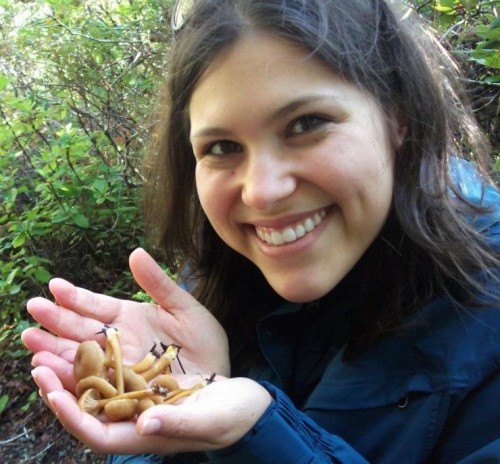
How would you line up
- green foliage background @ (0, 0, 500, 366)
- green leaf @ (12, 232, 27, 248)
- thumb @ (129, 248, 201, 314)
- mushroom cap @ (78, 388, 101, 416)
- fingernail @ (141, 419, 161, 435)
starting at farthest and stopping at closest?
1. green foliage background @ (0, 0, 500, 366)
2. green leaf @ (12, 232, 27, 248)
3. thumb @ (129, 248, 201, 314)
4. mushroom cap @ (78, 388, 101, 416)
5. fingernail @ (141, 419, 161, 435)

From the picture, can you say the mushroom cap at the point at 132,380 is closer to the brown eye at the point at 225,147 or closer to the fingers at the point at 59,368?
the fingers at the point at 59,368

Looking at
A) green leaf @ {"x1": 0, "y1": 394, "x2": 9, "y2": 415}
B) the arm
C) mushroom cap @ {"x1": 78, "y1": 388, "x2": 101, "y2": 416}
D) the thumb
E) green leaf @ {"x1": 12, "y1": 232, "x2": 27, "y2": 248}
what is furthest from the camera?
green leaf @ {"x1": 12, "y1": 232, "x2": 27, "y2": 248}

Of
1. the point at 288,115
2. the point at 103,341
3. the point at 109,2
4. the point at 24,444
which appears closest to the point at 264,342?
the point at 103,341

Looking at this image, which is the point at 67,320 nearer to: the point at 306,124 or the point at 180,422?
the point at 180,422

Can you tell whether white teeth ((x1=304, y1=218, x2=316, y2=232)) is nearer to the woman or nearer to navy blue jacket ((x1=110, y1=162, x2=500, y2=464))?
the woman

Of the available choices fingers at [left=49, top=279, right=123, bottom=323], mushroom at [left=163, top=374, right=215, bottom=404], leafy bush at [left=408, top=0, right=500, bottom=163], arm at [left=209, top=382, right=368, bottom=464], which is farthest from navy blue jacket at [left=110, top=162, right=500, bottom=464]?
leafy bush at [left=408, top=0, right=500, bottom=163]

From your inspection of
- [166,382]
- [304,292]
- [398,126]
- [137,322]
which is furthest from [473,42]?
[166,382]

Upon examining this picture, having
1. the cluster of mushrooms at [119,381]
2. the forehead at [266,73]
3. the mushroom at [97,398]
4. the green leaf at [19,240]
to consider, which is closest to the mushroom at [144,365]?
the cluster of mushrooms at [119,381]
